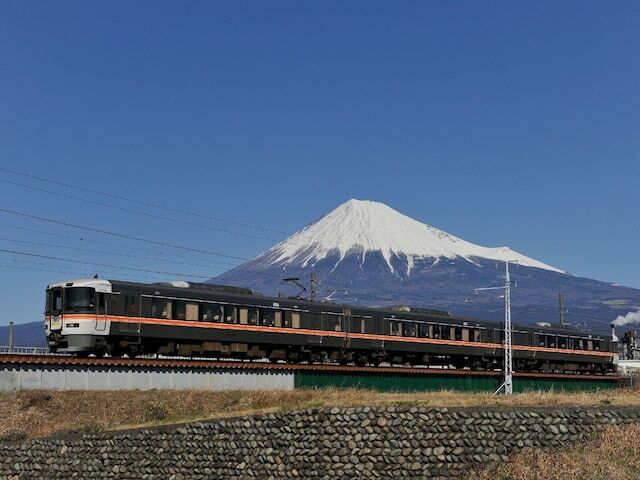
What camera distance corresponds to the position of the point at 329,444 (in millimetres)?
28594

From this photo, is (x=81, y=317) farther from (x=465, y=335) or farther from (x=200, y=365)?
(x=465, y=335)

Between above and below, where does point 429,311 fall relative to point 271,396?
above

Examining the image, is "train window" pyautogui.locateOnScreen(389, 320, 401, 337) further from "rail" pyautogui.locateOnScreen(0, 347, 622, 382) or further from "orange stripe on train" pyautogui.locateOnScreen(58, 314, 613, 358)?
"rail" pyautogui.locateOnScreen(0, 347, 622, 382)

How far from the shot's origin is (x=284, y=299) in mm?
59094

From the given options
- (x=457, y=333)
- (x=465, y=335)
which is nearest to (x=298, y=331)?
(x=457, y=333)

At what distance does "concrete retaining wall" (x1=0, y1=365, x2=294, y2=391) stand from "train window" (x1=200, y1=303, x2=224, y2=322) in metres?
3.63

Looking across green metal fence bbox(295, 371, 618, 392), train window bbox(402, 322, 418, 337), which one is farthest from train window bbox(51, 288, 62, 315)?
train window bbox(402, 322, 418, 337)

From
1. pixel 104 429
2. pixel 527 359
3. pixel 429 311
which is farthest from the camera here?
pixel 527 359

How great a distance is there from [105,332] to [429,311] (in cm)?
3067

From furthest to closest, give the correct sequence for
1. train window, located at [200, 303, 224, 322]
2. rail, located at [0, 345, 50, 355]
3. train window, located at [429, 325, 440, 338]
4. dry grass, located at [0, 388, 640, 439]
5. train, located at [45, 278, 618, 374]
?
train window, located at [429, 325, 440, 338] < train window, located at [200, 303, 224, 322] < rail, located at [0, 345, 50, 355] < train, located at [45, 278, 618, 374] < dry grass, located at [0, 388, 640, 439]

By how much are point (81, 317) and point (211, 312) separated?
8.47m

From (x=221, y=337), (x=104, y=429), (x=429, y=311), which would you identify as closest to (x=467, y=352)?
(x=429, y=311)

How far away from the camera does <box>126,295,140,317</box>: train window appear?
48.9 m

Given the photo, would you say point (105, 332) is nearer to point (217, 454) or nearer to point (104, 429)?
point (104, 429)
